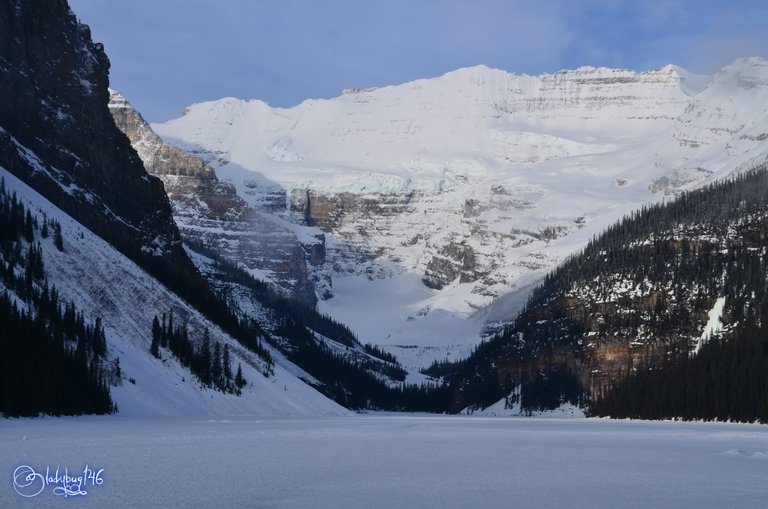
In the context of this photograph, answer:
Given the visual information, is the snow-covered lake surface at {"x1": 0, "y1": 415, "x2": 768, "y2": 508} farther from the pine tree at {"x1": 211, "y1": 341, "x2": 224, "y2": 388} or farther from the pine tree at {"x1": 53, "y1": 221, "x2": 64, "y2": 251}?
the pine tree at {"x1": 211, "y1": 341, "x2": 224, "y2": 388}

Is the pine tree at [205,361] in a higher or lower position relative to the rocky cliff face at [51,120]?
lower

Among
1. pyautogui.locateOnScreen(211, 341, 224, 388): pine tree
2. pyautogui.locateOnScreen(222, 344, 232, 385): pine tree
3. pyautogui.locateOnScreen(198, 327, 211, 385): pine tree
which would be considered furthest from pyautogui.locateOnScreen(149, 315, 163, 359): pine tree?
pyautogui.locateOnScreen(222, 344, 232, 385): pine tree

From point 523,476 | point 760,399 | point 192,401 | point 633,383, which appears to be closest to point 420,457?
point 523,476

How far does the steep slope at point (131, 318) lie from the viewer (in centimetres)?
12694

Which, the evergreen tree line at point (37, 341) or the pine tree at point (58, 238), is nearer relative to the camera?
the evergreen tree line at point (37, 341)

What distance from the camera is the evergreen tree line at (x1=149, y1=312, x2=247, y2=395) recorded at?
14800 centimetres

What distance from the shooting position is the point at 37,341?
97.8m

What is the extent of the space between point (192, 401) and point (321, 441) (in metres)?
A: 63.2

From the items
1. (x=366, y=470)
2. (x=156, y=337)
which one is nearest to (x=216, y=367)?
(x=156, y=337)

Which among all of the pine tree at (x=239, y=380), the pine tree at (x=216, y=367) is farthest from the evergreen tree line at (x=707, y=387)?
the pine tree at (x=216, y=367)

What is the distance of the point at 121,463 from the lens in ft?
166

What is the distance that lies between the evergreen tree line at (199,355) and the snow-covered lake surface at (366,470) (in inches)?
2629

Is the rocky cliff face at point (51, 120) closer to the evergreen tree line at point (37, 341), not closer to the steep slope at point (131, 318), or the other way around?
the steep slope at point (131, 318)

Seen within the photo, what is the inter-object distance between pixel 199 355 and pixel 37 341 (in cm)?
5881
